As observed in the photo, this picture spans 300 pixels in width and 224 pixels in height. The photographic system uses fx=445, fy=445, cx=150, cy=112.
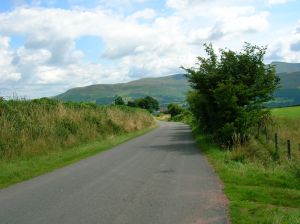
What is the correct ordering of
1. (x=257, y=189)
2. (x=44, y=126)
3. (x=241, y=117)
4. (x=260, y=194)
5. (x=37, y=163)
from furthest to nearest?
(x=241, y=117)
(x=44, y=126)
(x=37, y=163)
(x=257, y=189)
(x=260, y=194)

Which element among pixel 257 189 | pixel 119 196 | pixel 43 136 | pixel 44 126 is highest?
pixel 44 126

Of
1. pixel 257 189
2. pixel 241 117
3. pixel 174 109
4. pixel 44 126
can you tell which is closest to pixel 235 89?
pixel 241 117

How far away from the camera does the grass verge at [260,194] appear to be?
8.04m

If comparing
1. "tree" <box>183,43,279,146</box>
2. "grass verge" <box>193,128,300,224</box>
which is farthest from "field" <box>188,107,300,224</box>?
"tree" <box>183,43,279,146</box>

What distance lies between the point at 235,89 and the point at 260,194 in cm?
1451

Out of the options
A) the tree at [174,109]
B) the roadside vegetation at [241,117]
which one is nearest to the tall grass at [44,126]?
the roadside vegetation at [241,117]

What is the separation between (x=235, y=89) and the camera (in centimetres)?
2441

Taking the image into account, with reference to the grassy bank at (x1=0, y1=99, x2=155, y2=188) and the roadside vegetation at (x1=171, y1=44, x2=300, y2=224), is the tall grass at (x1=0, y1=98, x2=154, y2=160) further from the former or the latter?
the roadside vegetation at (x1=171, y1=44, x2=300, y2=224)

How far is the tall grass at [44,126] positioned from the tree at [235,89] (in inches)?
309

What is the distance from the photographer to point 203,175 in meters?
13.9

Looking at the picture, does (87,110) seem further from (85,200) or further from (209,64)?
(85,200)

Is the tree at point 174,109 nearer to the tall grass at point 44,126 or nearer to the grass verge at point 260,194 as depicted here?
the tall grass at point 44,126

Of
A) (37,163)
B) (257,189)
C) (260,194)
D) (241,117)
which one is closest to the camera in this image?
(260,194)

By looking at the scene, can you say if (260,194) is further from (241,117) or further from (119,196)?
(241,117)
